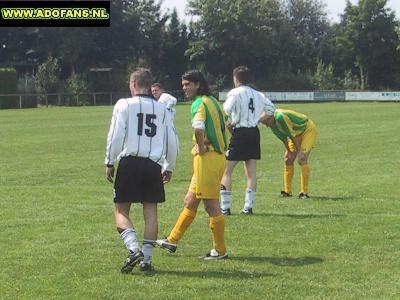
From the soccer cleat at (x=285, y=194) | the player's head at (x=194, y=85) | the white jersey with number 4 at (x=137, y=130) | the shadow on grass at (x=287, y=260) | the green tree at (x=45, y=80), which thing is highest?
the green tree at (x=45, y=80)

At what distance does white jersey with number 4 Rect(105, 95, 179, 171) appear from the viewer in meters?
7.05

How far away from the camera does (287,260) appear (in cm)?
765

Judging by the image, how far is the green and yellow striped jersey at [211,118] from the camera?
24.9ft

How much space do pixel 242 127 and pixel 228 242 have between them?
238 centimetres

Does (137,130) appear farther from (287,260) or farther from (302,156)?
(302,156)

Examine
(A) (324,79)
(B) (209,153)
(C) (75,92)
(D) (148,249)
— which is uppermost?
(A) (324,79)

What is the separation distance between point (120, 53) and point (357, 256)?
77.8 meters

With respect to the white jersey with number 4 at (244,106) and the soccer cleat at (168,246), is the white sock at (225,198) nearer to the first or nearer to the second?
the white jersey with number 4 at (244,106)

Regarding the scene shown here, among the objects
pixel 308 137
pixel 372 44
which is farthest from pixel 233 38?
pixel 308 137

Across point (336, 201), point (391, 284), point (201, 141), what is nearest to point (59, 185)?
point (336, 201)

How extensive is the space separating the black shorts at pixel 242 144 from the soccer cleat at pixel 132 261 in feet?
12.4

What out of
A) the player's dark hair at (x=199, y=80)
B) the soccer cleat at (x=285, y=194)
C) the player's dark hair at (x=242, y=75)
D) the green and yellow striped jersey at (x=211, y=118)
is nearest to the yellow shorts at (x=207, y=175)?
the green and yellow striped jersey at (x=211, y=118)

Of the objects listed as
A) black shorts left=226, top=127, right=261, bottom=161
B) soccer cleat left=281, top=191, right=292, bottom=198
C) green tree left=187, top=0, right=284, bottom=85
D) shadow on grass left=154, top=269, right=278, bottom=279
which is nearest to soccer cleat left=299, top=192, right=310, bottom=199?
soccer cleat left=281, top=191, right=292, bottom=198

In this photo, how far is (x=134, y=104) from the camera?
23.2 feet
